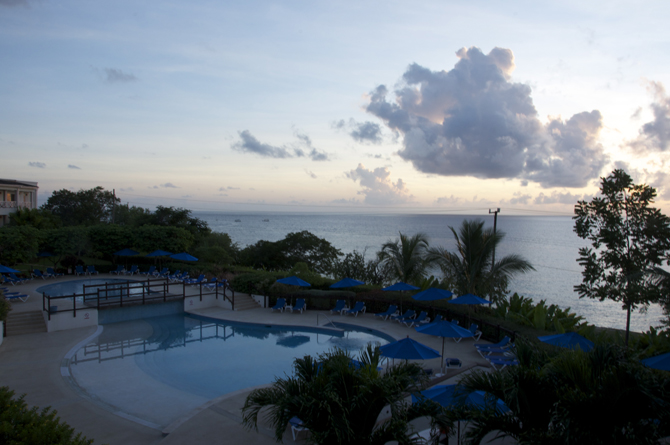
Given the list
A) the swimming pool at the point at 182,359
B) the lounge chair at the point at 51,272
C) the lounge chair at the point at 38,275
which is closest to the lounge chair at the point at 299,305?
the swimming pool at the point at 182,359

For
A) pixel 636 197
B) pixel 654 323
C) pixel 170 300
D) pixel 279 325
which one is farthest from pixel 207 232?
pixel 654 323

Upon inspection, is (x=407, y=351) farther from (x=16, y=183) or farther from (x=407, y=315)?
(x=16, y=183)

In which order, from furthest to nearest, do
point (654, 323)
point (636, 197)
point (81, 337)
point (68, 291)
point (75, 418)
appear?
1. point (654, 323)
2. point (68, 291)
3. point (81, 337)
4. point (636, 197)
5. point (75, 418)

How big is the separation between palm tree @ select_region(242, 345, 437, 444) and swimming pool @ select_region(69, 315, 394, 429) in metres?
4.72

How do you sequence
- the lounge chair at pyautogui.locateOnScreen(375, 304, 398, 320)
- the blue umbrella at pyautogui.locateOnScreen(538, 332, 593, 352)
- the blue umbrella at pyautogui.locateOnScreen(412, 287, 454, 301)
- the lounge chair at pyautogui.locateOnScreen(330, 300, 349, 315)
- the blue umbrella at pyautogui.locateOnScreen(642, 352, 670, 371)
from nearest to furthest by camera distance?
the blue umbrella at pyautogui.locateOnScreen(642, 352, 670, 371) < the blue umbrella at pyautogui.locateOnScreen(538, 332, 593, 352) < the blue umbrella at pyautogui.locateOnScreen(412, 287, 454, 301) < the lounge chair at pyautogui.locateOnScreen(375, 304, 398, 320) < the lounge chair at pyautogui.locateOnScreen(330, 300, 349, 315)

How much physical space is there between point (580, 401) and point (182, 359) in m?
11.8

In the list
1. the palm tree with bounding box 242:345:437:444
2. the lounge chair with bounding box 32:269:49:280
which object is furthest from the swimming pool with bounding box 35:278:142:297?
the palm tree with bounding box 242:345:437:444

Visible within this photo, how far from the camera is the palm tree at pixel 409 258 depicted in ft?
64.1

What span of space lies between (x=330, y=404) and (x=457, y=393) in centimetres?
171

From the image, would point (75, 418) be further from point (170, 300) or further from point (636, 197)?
point (636, 197)

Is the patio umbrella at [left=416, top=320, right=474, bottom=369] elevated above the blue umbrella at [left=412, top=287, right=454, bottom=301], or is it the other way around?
the blue umbrella at [left=412, top=287, right=454, bottom=301]

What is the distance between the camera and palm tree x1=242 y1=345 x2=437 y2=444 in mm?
4684

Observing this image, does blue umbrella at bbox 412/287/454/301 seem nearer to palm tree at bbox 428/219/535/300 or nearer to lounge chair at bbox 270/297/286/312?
palm tree at bbox 428/219/535/300

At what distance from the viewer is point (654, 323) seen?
111 feet
